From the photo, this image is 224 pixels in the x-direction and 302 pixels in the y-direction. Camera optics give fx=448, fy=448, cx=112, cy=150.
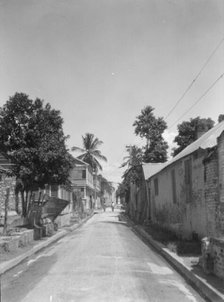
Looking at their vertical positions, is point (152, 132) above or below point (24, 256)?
above

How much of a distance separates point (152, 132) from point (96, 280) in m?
37.4

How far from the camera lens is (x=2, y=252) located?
14.5 metres

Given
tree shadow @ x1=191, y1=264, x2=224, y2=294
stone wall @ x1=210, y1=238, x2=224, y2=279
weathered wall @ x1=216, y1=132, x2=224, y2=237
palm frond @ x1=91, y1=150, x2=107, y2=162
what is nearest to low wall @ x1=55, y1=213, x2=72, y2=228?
weathered wall @ x1=216, y1=132, x2=224, y2=237

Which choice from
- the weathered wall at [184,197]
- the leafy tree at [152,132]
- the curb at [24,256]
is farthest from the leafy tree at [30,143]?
the leafy tree at [152,132]

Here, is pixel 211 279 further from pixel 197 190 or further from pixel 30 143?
pixel 30 143

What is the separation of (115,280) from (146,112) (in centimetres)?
3851

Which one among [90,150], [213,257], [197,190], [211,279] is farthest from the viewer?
[90,150]

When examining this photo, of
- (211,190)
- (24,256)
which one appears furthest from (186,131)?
(24,256)

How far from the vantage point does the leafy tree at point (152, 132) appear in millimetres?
46500

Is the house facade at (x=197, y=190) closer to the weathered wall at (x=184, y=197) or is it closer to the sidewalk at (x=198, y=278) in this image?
the weathered wall at (x=184, y=197)

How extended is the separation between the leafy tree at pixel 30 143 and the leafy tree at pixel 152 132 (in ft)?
85.2

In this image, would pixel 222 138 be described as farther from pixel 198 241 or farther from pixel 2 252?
pixel 2 252

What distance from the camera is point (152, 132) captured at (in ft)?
152

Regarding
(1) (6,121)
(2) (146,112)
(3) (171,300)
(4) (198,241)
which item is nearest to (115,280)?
(3) (171,300)
